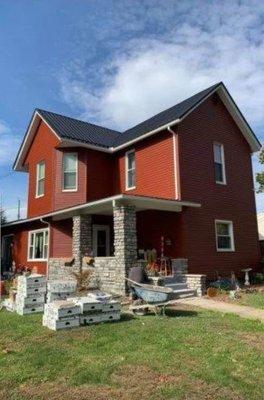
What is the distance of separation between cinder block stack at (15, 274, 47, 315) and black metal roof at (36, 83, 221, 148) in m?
9.20

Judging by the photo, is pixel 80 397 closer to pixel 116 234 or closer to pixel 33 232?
pixel 116 234

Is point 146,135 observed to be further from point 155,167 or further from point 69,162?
point 69,162

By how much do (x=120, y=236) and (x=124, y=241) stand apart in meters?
0.27

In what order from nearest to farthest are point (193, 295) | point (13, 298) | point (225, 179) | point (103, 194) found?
point (13, 298), point (193, 295), point (225, 179), point (103, 194)

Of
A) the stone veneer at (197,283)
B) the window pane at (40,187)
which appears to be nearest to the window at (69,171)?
the window pane at (40,187)

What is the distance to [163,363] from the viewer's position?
6465mm

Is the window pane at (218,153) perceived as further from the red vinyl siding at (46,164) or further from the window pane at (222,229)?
the red vinyl siding at (46,164)

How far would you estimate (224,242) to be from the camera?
1839cm

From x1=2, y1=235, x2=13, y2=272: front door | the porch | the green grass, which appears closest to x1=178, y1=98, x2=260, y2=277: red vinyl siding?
the porch

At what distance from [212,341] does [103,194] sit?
44.6ft

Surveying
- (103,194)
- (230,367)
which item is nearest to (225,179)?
(103,194)

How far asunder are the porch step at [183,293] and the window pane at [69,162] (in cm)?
898

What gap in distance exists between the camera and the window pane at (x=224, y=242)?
18.1 m

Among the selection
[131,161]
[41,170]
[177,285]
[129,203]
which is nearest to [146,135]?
[131,161]
